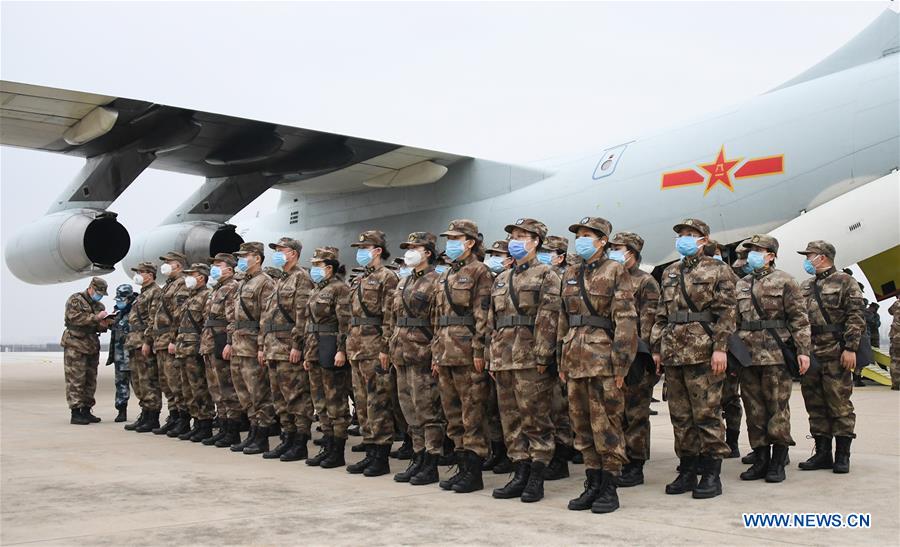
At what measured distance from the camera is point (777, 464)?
618 cm

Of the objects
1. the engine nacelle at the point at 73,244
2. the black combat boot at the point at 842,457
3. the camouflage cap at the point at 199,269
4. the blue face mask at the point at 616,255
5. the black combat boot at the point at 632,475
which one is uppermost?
the engine nacelle at the point at 73,244

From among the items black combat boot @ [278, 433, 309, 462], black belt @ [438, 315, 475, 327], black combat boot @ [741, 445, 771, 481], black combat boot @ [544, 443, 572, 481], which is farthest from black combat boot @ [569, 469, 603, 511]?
black combat boot @ [278, 433, 309, 462]

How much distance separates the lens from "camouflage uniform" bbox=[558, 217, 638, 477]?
539cm

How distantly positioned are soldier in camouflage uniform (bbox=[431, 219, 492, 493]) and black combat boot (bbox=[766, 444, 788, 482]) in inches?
81.3

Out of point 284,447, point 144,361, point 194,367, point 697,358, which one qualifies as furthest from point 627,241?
point 144,361

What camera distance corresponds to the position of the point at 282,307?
25.7 feet

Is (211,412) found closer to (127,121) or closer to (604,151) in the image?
(127,121)

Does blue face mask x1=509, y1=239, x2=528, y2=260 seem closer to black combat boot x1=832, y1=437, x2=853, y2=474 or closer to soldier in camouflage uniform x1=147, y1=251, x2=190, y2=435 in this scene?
black combat boot x1=832, y1=437, x2=853, y2=474

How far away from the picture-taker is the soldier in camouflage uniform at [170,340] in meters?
9.37

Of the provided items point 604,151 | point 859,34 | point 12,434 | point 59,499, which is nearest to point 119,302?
point 12,434

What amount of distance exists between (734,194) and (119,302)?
25.5 ft

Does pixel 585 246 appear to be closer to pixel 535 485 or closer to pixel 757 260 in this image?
pixel 535 485

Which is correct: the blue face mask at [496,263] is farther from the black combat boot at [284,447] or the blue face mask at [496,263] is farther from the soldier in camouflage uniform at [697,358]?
the black combat boot at [284,447]

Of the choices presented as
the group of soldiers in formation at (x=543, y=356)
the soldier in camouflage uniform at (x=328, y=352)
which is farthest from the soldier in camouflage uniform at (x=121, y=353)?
the soldier in camouflage uniform at (x=328, y=352)
